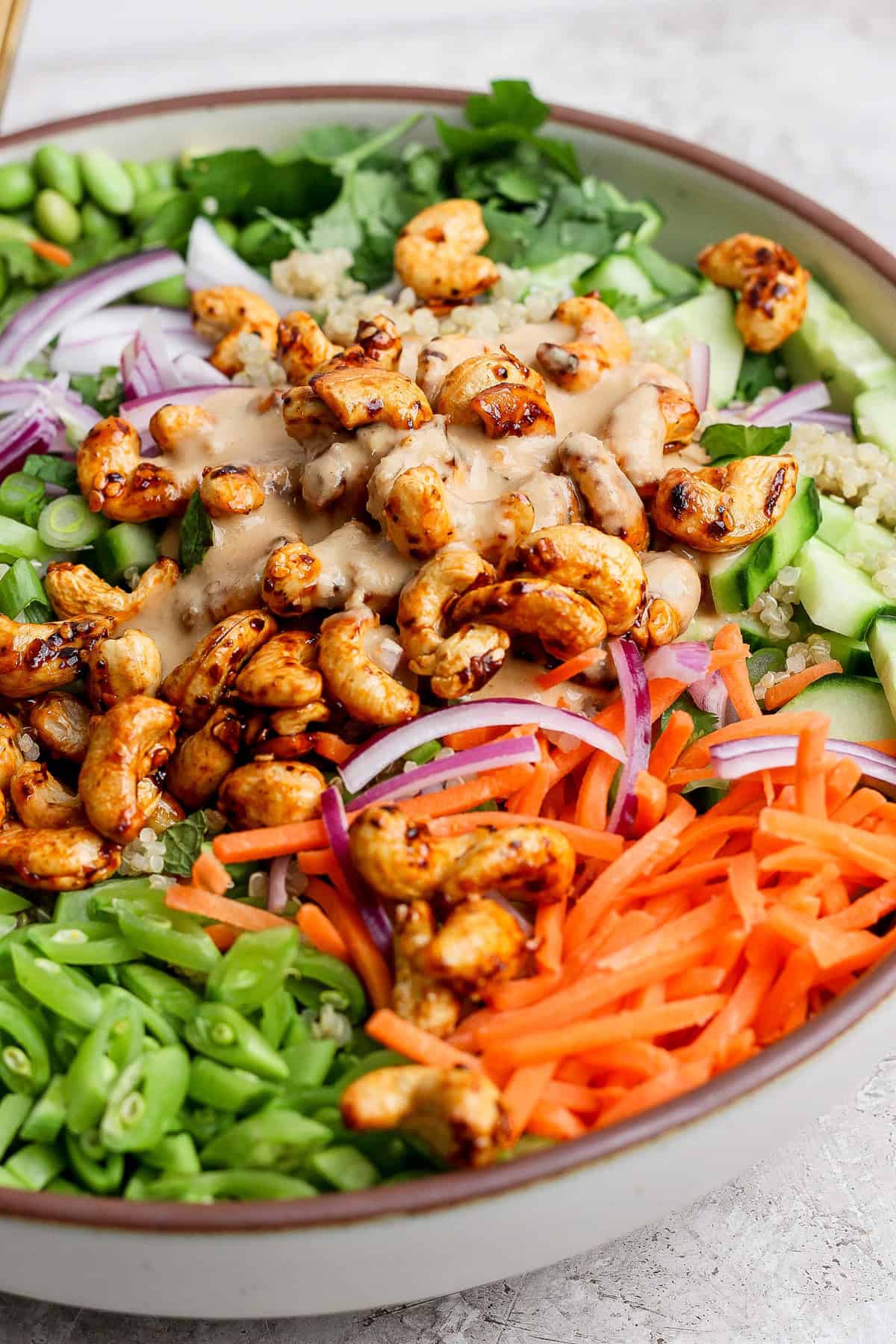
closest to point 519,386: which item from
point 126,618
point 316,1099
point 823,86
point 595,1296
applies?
point 126,618

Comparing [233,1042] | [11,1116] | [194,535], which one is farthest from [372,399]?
[11,1116]

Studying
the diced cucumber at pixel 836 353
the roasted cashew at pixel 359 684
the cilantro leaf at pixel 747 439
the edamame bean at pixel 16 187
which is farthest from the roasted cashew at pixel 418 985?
the edamame bean at pixel 16 187

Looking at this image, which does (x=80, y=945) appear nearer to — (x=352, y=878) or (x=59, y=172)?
(x=352, y=878)

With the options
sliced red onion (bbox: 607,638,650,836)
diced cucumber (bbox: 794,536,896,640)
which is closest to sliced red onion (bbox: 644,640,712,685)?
sliced red onion (bbox: 607,638,650,836)

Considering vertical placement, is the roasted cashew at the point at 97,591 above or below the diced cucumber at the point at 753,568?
below

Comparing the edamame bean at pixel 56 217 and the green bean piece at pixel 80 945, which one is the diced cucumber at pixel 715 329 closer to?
the edamame bean at pixel 56 217
